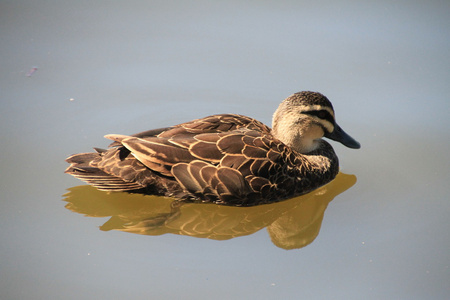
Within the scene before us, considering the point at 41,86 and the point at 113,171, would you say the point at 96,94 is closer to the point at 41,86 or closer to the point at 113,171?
the point at 41,86

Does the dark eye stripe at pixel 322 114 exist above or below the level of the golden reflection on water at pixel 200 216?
above

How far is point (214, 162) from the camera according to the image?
20.6 ft

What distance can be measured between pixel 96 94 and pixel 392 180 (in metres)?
3.89

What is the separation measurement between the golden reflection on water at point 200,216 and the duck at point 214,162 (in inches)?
4.6

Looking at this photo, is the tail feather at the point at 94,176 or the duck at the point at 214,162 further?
the tail feather at the point at 94,176

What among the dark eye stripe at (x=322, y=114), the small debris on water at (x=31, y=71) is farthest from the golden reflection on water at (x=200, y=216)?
the small debris on water at (x=31, y=71)

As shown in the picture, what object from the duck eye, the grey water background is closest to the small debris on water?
the grey water background

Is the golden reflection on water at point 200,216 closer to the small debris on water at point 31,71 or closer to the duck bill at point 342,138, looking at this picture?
the duck bill at point 342,138

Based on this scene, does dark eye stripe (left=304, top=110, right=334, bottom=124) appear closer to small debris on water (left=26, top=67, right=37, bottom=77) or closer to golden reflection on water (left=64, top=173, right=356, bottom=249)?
golden reflection on water (left=64, top=173, right=356, bottom=249)

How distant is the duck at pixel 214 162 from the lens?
20.6 ft

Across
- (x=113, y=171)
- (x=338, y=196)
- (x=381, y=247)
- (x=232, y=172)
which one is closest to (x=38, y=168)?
Answer: (x=113, y=171)

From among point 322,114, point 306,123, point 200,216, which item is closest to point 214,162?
point 200,216

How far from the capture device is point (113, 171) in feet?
21.1

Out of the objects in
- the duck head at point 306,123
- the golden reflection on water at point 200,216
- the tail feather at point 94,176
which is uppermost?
the duck head at point 306,123
